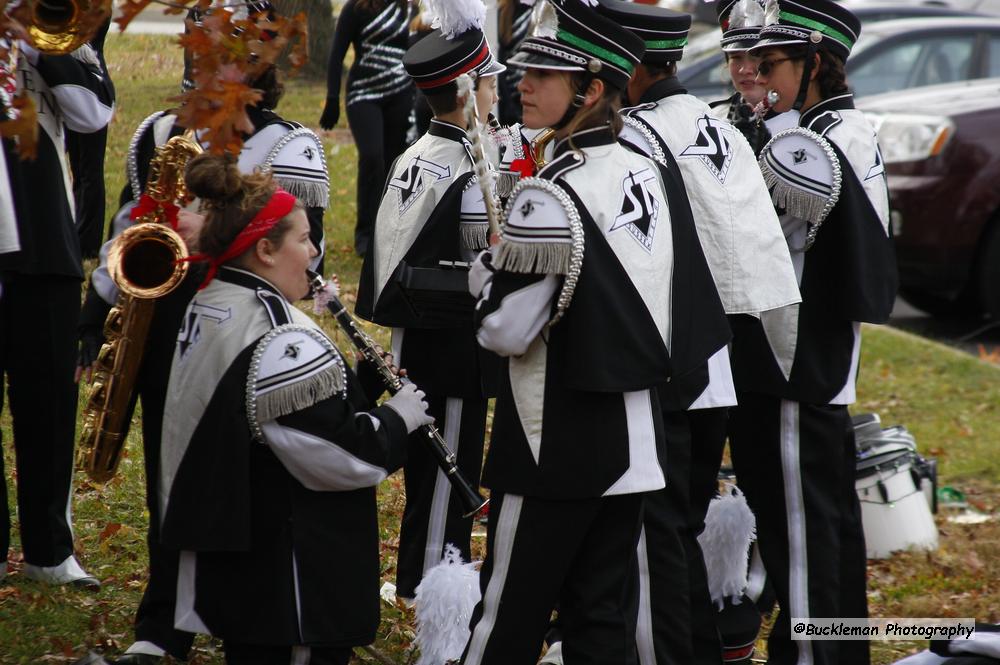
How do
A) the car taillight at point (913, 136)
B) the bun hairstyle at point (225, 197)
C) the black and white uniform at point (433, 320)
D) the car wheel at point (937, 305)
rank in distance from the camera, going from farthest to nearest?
the car wheel at point (937, 305) → the car taillight at point (913, 136) → the black and white uniform at point (433, 320) → the bun hairstyle at point (225, 197)

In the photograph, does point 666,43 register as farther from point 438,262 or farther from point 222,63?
point 222,63

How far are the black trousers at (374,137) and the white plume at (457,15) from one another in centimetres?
385

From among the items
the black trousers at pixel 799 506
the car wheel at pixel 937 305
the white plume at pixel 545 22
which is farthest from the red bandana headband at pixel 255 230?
the car wheel at pixel 937 305

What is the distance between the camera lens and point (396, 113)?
885cm

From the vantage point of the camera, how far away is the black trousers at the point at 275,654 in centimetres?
345

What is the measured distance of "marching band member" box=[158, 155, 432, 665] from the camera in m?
3.34

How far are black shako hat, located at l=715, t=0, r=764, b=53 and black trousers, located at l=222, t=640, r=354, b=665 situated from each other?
2511 mm

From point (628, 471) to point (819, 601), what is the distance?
127 centimetres

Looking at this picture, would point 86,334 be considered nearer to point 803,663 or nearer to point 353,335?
point 353,335

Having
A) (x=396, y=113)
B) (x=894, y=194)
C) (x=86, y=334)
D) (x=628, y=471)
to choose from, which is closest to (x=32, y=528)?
(x=86, y=334)

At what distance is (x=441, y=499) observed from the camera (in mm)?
4754

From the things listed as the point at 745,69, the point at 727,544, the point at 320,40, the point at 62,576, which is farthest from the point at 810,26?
the point at 320,40

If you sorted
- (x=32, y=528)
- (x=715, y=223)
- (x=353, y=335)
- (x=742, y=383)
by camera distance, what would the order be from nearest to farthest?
(x=353, y=335)
(x=715, y=223)
(x=742, y=383)
(x=32, y=528)

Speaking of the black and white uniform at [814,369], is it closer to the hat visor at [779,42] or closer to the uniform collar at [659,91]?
the hat visor at [779,42]
